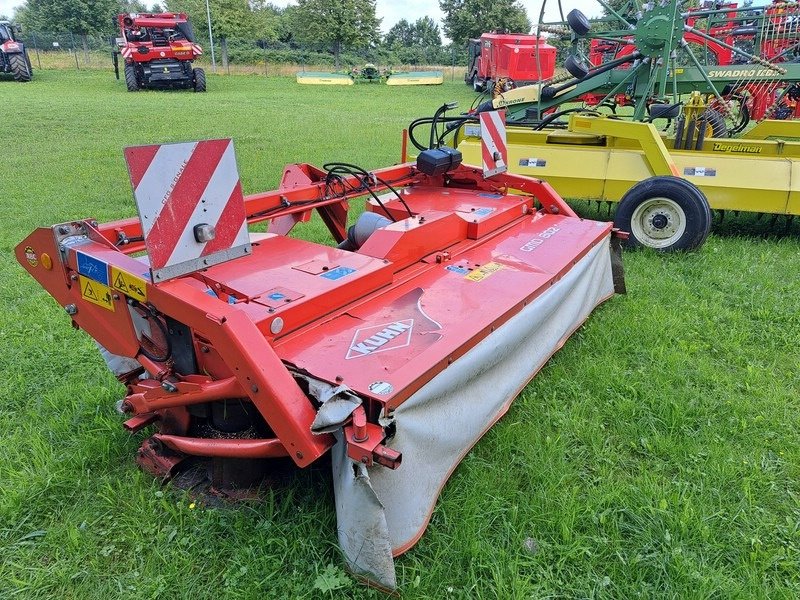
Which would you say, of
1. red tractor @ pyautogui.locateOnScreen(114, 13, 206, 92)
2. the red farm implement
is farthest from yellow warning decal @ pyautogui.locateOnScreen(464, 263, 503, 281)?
red tractor @ pyautogui.locateOnScreen(114, 13, 206, 92)

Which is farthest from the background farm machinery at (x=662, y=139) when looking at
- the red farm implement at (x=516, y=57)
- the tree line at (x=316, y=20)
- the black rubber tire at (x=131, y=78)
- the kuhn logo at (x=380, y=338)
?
the tree line at (x=316, y=20)

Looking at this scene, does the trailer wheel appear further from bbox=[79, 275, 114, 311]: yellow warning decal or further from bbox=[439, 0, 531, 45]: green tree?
bbox=[439, 0, 531, 45]: green tree

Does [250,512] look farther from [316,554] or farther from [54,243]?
[54,243]

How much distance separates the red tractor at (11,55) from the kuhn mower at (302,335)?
74.1ft

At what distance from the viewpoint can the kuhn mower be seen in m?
1.87

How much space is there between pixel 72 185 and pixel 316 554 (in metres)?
6.65

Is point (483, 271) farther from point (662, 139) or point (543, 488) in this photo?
point (662, 139)

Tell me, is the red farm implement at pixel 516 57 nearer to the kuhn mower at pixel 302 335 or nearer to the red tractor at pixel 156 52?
the red tractor at pixel 156 52

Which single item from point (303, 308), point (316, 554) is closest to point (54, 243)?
point (303, 308)

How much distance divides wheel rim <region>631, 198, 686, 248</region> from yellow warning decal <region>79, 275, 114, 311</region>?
153 inches

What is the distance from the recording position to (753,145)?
5.11 meters

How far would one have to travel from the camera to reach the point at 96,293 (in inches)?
94.5

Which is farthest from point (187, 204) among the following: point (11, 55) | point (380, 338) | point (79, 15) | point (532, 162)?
point (79, 15)

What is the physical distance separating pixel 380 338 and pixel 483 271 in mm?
897
